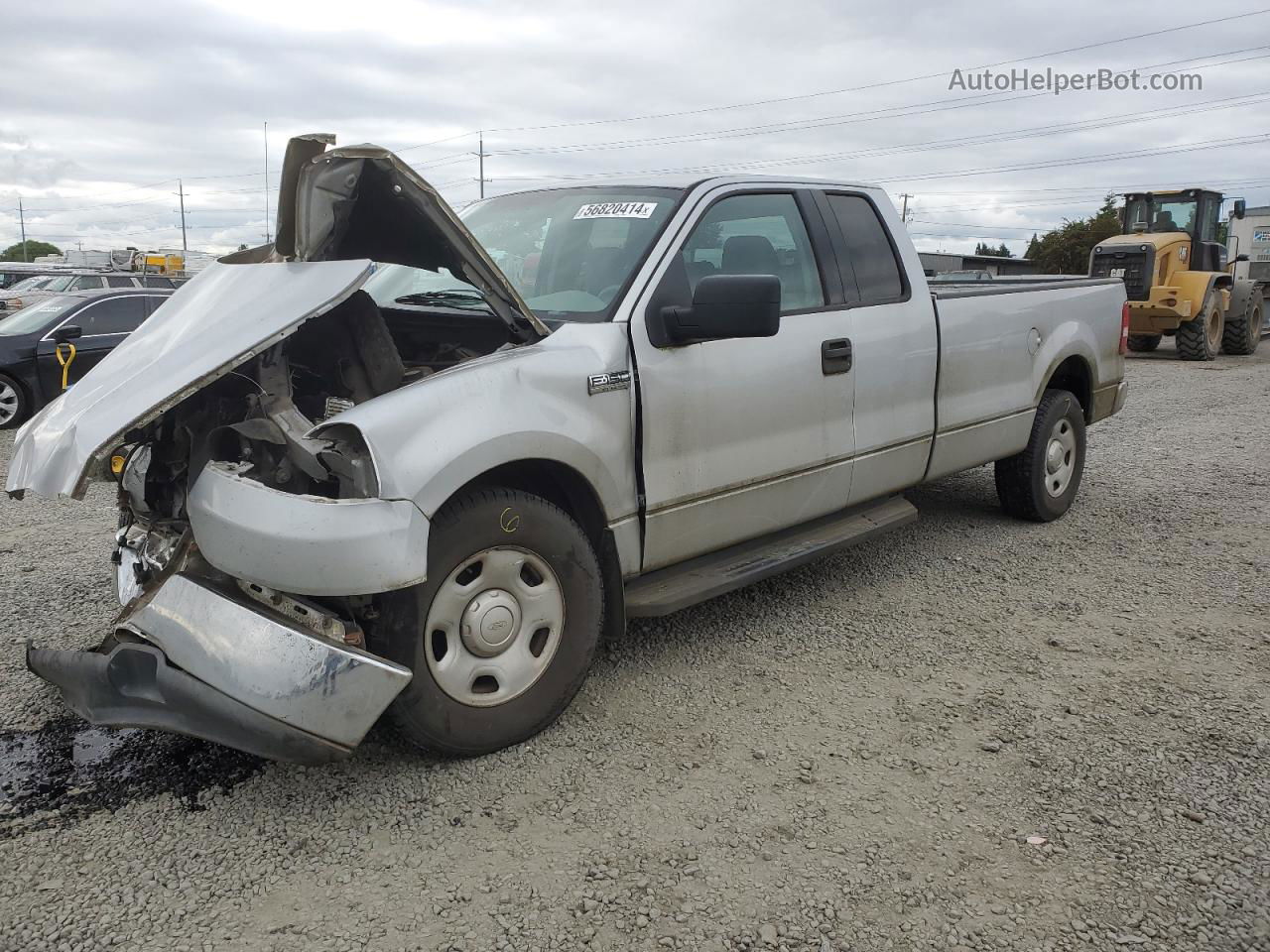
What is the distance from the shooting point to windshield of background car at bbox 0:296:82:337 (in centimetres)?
1114

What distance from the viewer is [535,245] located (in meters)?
4.14

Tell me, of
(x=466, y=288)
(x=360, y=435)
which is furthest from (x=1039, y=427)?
(x=360, y=435)

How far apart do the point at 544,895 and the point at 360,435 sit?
52.4 inches

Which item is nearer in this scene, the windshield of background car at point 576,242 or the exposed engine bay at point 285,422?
the exposed engine bay at point 285,422

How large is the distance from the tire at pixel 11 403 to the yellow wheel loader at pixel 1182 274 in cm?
1536

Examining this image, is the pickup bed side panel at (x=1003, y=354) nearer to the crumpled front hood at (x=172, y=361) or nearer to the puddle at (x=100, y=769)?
the crumpled front hood at (x=172, y=361)

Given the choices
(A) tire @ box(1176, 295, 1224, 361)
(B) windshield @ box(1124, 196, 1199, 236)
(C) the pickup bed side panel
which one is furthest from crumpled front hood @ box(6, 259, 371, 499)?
(B) windshield @ box(1124, 196, 1199, 236)

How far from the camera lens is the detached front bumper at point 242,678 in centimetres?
268

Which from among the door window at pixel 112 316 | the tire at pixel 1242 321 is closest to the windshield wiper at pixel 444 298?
the door window at pixel 112 316

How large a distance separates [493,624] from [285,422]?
881 mm

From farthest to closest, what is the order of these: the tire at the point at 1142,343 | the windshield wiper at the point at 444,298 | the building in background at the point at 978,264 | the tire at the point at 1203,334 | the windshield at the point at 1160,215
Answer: the building in background at the point at 978,264, the tire at the point at 1142,343, the windshield at the point at 1160,215, the tire at the point at 1203,334, the windshield wiper at the point at 444,298

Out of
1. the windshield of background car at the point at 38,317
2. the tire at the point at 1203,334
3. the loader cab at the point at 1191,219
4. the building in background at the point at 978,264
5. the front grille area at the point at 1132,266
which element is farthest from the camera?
the building in background at the point at 978,264

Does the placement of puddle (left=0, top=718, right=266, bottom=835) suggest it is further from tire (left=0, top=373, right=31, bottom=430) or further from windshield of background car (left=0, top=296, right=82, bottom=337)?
windshield of background car (left=0, top=296, right=82, bottom=337)

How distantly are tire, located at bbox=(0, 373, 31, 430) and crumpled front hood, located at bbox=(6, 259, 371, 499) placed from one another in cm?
896
